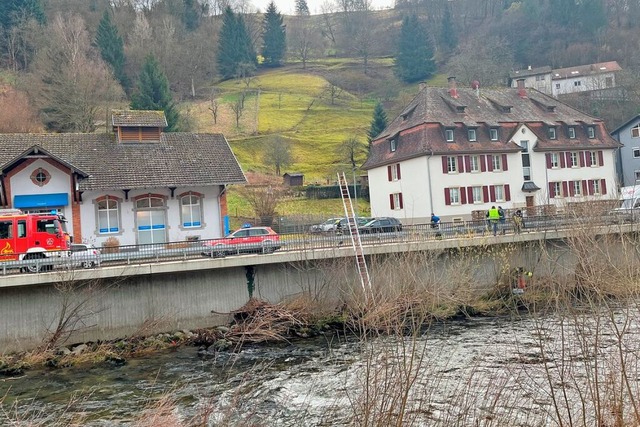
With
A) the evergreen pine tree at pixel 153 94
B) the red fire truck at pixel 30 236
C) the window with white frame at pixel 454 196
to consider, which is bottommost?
the red fire truck at pixel 30 236

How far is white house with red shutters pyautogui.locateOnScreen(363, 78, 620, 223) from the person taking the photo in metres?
43.9

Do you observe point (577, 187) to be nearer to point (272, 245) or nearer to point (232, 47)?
point (272, 245)

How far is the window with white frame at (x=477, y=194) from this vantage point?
44.6 m

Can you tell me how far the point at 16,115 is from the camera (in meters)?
44.4

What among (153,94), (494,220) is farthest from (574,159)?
(153,94)

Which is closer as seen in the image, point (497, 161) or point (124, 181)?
point (124, 181)

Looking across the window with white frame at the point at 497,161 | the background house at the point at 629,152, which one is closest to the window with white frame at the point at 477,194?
the window with white frame at the point at 497,161

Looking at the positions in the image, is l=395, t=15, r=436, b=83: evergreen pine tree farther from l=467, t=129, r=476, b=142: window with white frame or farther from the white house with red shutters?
l=467, t=129, r=476, b=142: window with white frame

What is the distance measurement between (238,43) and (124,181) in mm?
85605

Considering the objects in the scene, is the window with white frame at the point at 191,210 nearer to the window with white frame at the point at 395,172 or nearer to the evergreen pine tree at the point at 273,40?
the window with white frame at the point at 395,172

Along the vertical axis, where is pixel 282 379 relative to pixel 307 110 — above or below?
below

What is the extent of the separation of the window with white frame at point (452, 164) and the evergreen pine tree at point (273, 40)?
84.8 metres

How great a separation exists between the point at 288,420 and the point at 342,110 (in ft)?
288

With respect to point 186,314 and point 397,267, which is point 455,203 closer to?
point 397,267
